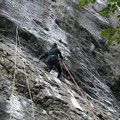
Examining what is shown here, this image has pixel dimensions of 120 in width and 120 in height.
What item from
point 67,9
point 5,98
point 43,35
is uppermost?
point 67,9

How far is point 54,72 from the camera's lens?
905cm

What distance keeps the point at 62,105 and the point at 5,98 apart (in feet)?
6.61

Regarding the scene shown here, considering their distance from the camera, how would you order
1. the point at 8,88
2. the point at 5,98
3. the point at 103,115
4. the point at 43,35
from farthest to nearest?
the point at 43,35
the point at 103,115
the point at 8,88
the point at 5,98

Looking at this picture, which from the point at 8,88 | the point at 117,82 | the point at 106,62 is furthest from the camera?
the point at 106,62

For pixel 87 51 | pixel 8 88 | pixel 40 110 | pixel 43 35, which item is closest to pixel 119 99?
pixel 87 51

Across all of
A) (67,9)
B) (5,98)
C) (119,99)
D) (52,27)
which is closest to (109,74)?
(119,99)

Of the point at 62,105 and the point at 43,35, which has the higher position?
the point at 43,35

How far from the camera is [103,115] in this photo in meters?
7.67

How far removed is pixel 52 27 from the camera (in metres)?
12.0

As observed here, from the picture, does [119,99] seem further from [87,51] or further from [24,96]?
[24,96]

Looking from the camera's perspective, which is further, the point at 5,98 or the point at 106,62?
the point at 106,62

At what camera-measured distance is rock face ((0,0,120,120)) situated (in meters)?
5.74

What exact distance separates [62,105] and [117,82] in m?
6.58

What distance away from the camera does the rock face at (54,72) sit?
18.8 feet
